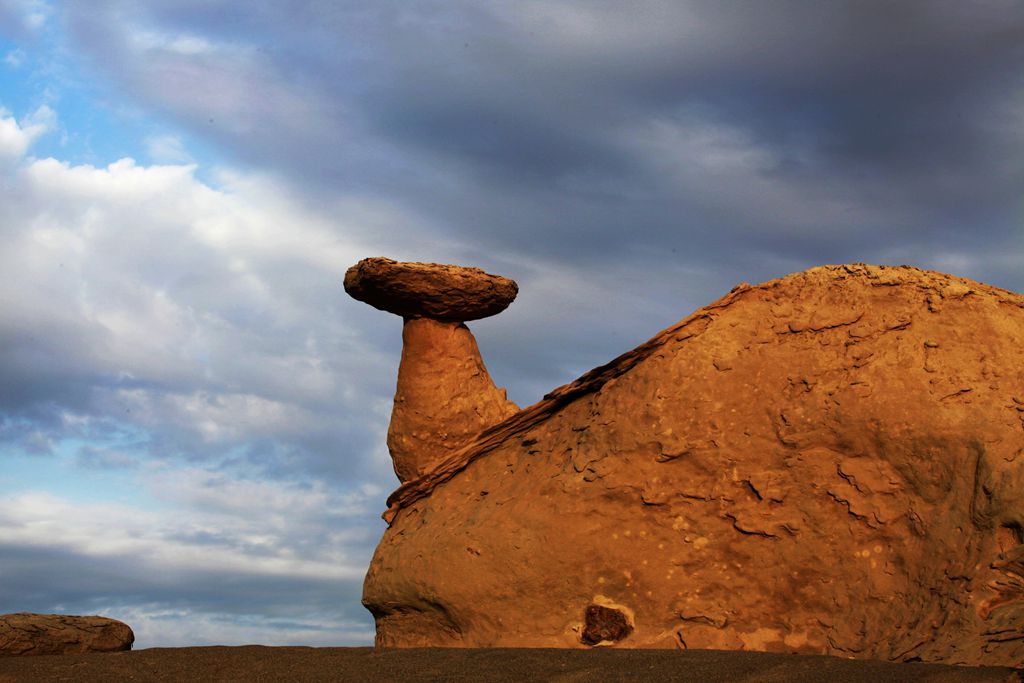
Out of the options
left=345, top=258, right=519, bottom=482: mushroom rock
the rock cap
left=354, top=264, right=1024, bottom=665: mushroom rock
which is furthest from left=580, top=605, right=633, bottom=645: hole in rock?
the rock cap

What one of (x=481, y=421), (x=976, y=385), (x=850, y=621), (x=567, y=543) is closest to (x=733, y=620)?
(x=850, y=621)

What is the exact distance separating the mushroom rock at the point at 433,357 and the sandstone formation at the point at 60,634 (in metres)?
2.63

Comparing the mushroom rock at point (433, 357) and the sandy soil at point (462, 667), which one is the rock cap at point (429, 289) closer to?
the mushroom rock at point (433, 357)

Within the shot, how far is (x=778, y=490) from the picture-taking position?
7.00 metres

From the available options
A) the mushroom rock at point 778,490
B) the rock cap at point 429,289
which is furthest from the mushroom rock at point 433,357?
the mushroom rock at point 778,490

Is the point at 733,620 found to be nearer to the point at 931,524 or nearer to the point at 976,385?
the point at 931,524

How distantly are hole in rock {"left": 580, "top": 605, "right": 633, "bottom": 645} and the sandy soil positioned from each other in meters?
0.76

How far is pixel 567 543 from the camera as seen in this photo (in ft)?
23.7

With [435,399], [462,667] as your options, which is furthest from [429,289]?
[462,667]

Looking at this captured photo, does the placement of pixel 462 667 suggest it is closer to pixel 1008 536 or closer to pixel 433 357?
pixel 1008 536

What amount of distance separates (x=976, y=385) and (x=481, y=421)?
13.2ft

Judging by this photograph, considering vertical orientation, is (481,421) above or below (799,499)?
above

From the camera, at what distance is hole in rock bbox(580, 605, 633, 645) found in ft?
22.9

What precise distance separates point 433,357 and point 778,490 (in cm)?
342
